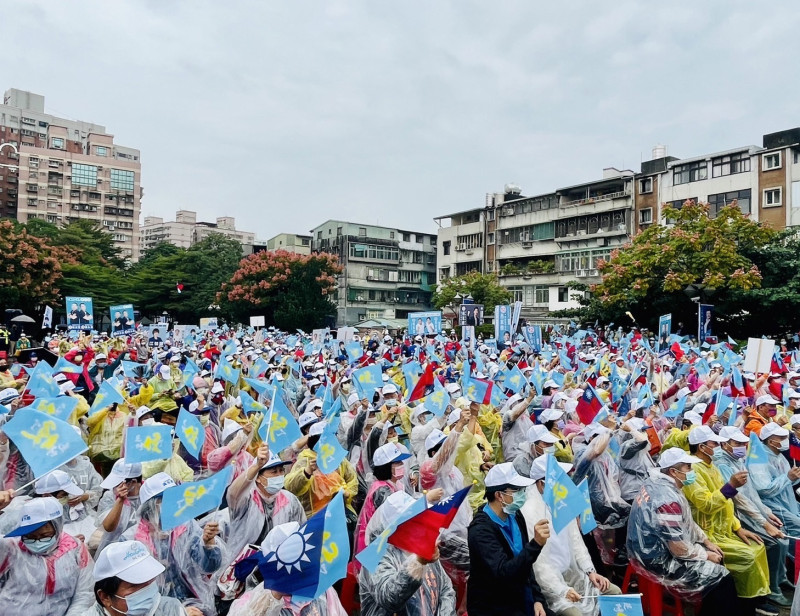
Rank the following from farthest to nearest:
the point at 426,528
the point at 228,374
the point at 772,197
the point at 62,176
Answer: the point at 62,176, the point at 772,197, the point at 228,374, the point at 426,528

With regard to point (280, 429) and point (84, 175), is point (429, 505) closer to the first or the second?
point (280, 429)

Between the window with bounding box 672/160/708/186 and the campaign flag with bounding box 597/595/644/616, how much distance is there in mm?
40047

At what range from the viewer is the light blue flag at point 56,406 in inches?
250

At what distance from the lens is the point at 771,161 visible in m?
35.5

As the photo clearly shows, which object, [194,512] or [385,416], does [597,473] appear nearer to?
[385,416]

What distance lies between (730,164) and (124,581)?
135 ft

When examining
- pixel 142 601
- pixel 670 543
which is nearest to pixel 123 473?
pixel 142 601

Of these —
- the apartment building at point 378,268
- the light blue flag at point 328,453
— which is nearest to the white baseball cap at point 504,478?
the light blue flag at point 328,453

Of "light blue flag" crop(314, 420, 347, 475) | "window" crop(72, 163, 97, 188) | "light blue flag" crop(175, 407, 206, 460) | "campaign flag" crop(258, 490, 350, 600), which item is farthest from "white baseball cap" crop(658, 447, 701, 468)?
"window" crop(72, 163, 97, 188)

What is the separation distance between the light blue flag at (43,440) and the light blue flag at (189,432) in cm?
133

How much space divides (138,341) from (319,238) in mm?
44063

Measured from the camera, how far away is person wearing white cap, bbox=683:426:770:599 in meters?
5.08

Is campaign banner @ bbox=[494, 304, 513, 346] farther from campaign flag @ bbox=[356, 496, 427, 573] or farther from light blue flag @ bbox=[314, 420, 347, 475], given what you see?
campaign flag @ bbox=[356, 496, 427, 573]

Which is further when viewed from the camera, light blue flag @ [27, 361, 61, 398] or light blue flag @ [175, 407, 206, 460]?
light blue flag @ [27, 361, 61, 398]
